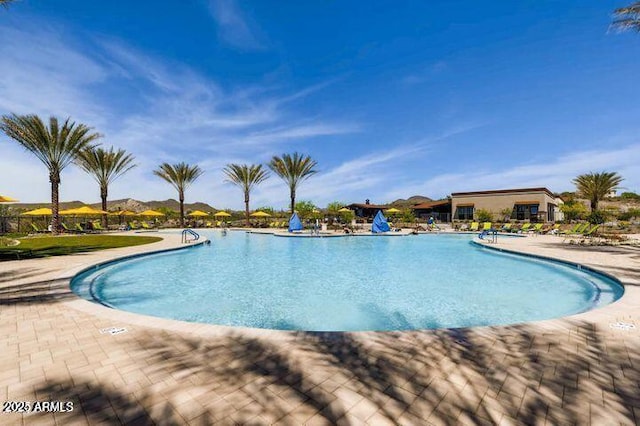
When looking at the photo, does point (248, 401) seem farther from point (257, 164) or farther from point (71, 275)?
point (257, 164)

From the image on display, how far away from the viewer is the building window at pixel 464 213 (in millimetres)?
40812

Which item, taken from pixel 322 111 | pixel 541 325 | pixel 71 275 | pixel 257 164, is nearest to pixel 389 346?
pixel 541 325

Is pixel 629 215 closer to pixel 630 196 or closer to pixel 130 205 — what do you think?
pixel 630 196

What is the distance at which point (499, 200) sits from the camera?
38.7m

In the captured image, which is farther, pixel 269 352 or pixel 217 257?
pixel 217 257

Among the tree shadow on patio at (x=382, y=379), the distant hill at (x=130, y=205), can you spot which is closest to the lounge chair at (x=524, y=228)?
the tree shadow on patio at (x=382, y=379)

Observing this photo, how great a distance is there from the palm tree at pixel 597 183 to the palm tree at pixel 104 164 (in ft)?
169

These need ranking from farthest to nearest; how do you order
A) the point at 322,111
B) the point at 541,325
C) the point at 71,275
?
the point at 322,111
the point at 71,275
the point at 541,325

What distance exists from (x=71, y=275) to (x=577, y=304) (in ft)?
44.1

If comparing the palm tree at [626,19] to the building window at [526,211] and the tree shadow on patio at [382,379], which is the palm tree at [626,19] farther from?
the building window at [526,211]

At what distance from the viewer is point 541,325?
455 cm

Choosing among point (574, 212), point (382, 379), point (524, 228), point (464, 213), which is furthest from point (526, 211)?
point (382, 379)

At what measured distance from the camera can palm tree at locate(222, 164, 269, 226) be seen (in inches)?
1521

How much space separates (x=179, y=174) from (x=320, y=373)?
39.6 meters
